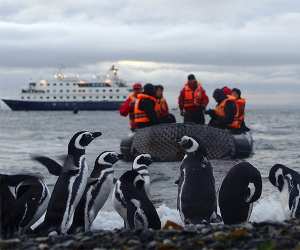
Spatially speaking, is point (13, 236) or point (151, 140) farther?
point (151, 140)

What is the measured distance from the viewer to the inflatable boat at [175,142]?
16.1 meters

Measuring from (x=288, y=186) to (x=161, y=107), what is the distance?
8.29 m

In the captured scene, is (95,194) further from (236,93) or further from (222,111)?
(236,93)

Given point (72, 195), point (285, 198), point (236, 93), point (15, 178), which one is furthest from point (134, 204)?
point (236, 93)

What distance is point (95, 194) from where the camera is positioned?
7977mm

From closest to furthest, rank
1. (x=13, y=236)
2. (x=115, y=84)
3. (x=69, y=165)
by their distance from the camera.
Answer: (x=13, y=236), (x=69, y=165), (x=115, y=84)

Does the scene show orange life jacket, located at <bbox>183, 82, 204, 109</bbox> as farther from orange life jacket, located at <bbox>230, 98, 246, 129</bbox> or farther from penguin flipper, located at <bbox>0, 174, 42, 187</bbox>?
penguin flipper, located at <bbox>0, 174, 42, 187</bbox>

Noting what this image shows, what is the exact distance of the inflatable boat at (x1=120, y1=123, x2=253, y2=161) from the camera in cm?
1608

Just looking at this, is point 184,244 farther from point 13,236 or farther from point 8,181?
point 8,181

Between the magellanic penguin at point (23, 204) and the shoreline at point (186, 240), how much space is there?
122 cm

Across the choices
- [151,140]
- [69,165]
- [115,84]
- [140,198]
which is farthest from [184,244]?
[115,84]

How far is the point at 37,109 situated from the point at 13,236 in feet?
311

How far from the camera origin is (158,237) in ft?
19.1

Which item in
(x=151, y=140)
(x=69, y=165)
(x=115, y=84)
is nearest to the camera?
(x=69, y=165)
